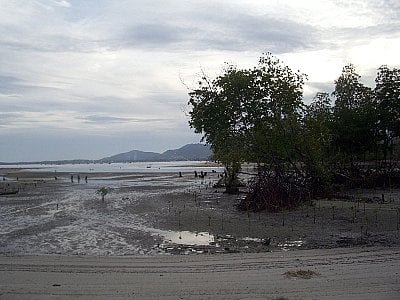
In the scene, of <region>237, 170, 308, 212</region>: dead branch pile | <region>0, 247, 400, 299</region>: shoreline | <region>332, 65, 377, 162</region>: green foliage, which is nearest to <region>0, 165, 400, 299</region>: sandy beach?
<region>0, 247, 400, 299</region>: shoreline

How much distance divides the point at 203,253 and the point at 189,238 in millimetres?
2732

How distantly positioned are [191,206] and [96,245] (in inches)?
426

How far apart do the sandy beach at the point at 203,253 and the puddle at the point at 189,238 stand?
35 mm

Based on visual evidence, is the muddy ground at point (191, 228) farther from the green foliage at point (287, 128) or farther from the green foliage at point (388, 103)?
the green foliage at point (388, 103)

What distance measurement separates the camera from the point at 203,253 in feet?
39.3

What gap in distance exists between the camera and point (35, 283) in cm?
857

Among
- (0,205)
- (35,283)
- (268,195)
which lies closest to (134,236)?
(35,283)

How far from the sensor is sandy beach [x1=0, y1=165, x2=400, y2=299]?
793 cm

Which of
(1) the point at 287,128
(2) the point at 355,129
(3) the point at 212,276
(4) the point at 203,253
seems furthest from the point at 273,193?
(2) the point at 355,129

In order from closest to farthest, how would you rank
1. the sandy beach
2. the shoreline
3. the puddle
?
1. the shoreline
2. the sandy beach
3. the puddle

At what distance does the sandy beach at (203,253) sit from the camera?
7.93m

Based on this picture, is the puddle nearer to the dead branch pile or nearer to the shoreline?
the shoreline

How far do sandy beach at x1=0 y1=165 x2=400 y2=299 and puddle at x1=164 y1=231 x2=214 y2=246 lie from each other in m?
0.04

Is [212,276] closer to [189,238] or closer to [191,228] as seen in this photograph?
[189,238]
